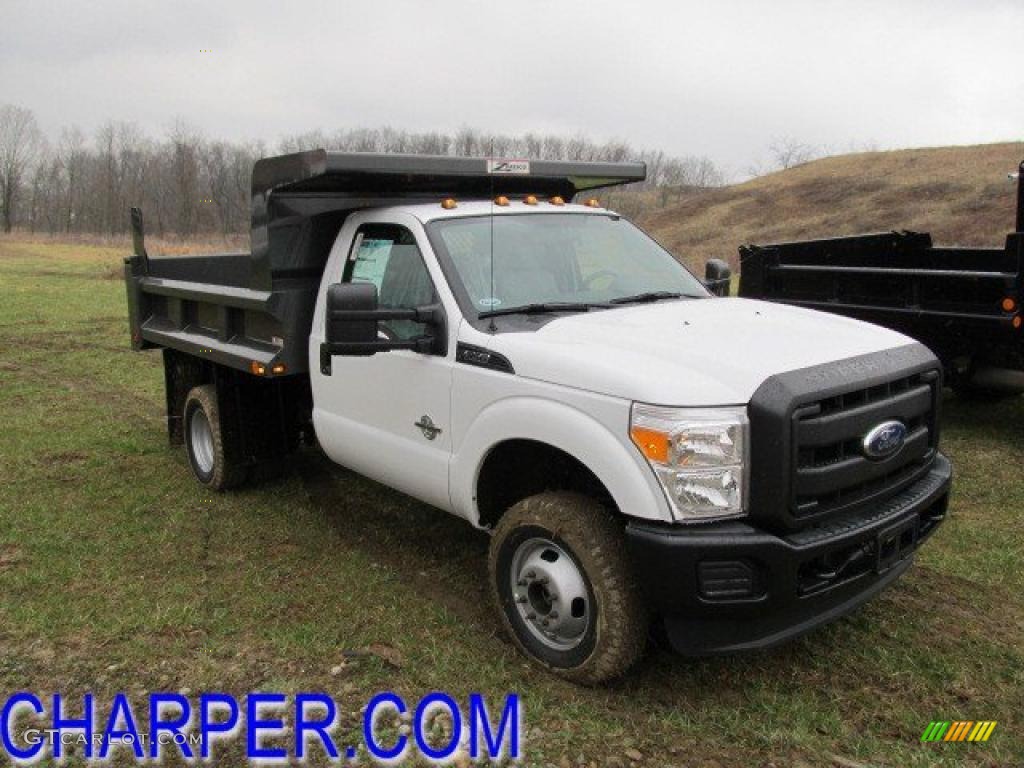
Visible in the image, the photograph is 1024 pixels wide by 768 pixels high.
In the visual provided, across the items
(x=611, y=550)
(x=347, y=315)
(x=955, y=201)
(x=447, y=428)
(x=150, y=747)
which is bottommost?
(x=150, y=747)

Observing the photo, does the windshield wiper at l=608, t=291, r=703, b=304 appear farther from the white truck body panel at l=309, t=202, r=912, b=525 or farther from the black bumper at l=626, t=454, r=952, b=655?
the black bumper at l=626, t=454, r=952, b=655

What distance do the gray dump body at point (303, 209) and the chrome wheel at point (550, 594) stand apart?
216cm

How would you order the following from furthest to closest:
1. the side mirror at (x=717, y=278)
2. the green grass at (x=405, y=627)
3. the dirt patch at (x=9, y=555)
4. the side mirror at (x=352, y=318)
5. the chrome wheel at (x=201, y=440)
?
1. the chrome wheel at (x=201, y=440)
2. the side mirror at (x=717, y=278)
3. the dirt patch at (x=9, y=555)
4. the side mirror at (x=352, y=318)
5. the green grass at (x=405, y=627)

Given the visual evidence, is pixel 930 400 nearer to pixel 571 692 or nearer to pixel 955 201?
pixel 571 692

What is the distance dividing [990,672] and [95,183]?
92.9 meters

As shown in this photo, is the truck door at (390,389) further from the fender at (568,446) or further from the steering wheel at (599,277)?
the steering wheel at (599,277)

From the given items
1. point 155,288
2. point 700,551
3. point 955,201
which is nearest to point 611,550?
point 700,551

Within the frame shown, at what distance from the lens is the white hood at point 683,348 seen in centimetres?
326

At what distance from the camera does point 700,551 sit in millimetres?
3166

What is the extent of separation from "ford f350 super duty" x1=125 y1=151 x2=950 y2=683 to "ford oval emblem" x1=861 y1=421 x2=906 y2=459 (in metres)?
0.01

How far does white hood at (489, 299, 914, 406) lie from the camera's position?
3.26 metres

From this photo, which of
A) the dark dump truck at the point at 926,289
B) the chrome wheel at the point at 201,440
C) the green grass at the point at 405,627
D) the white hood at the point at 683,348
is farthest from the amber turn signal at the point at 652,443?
the dark dump truck at the point at 926,289

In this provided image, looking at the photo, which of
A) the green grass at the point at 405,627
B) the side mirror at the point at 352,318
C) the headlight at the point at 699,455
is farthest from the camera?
the side mirror at the point at 352,318

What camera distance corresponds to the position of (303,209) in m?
5.16
